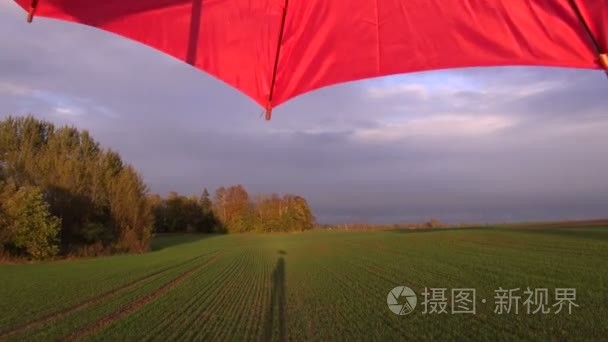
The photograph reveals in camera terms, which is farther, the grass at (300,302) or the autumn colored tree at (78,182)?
the autumn colored tree at (78,182)

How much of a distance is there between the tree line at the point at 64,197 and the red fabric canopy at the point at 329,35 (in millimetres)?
48516

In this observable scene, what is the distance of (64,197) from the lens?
53688 millimetres

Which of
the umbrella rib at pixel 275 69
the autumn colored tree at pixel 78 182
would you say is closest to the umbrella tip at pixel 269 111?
the umbrella rib at pixel 275 69

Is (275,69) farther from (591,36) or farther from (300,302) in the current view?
(300,302)

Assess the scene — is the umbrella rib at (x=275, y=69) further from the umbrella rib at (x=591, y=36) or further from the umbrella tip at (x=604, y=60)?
the umbrella tip at (x=604, y=60)

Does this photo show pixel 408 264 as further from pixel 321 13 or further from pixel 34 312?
pixel 321 13

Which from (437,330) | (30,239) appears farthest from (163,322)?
(30,239)

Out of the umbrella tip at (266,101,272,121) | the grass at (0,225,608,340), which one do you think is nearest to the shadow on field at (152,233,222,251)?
the grass at (0,225,608,340)

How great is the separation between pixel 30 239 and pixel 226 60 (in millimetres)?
49641

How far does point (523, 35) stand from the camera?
271 centimetres

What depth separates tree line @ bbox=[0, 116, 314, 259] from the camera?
45.6 m

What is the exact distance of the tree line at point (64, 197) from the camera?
1795 inches

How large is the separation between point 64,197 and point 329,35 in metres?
57.2

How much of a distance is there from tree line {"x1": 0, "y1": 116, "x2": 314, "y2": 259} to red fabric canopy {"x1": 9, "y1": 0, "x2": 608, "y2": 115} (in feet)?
159
